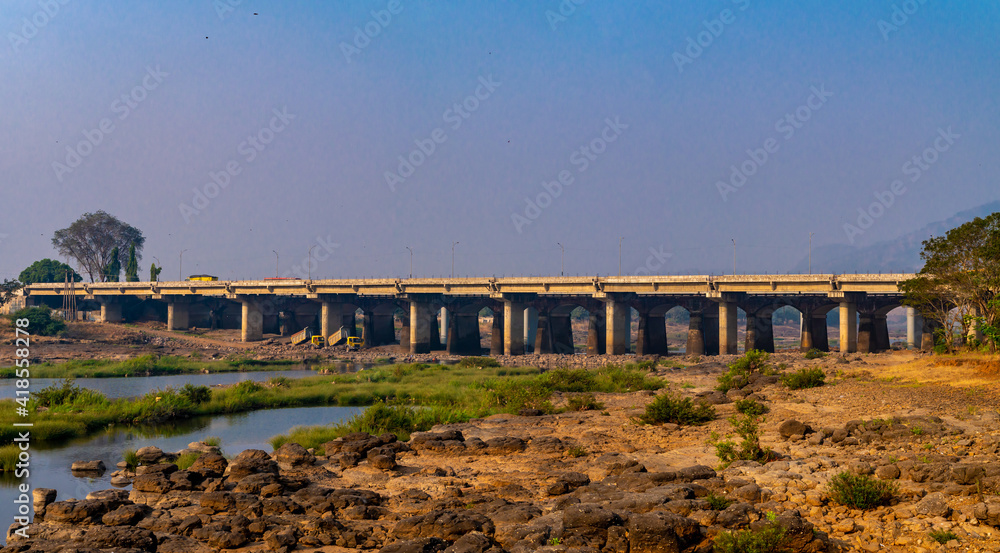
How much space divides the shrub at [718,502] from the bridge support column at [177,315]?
103 metres

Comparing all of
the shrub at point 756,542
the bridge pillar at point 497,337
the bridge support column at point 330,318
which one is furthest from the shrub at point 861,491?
the bridge support column at point 330,318

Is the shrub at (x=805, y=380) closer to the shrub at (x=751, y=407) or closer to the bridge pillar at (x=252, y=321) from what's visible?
the shrub at (x=751, y=407)

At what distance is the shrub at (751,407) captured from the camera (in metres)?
26.8

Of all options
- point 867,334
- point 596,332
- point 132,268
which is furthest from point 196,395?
point 132,268

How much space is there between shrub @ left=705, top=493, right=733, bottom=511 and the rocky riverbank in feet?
0.11

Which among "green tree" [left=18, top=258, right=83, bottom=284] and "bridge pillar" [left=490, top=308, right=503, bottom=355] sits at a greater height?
"green tree" [left=18, top=258, right=83, bottom=284]

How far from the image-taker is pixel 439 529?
46.7 ft

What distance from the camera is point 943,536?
12.0 metres

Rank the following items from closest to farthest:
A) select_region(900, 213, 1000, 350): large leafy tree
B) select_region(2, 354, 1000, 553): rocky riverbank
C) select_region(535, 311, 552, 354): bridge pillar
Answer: select_region(2, 354, 1000, 553): rocky riverbank
select_region(900, 213, 1000, 350): large leafy tree
select_region(535, 311, 552, 354): bridge pillar

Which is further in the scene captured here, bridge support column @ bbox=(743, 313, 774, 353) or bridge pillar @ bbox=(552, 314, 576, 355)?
bridge pillar @ bbox=(552, 314, 576, 355)

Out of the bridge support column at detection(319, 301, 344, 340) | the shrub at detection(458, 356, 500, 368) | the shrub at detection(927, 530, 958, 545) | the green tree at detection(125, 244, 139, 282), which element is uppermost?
the green tree at detection(125, 244, 139, 282)

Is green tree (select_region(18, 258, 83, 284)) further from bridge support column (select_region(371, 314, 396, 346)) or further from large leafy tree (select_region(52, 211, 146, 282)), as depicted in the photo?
bridge support column (select_region(371, 314, 396, 346))

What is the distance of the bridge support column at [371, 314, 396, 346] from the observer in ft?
311

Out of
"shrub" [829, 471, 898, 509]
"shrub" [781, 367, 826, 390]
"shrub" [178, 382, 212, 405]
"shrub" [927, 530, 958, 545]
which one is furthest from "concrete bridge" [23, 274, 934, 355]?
"shrub" [927, 530, 958, 545]
